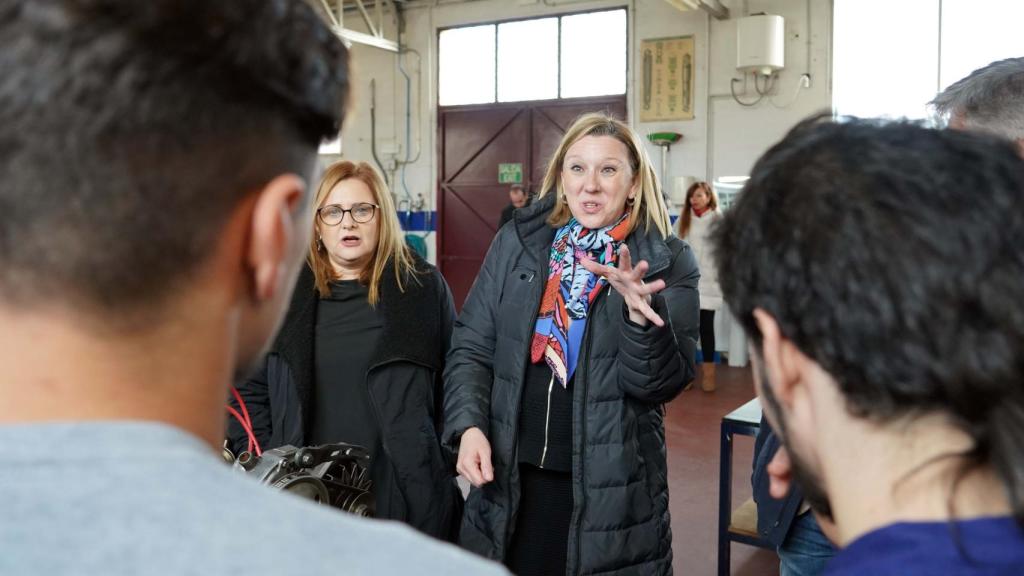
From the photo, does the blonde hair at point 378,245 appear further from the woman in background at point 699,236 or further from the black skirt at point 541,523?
the woman in background at point 699,236

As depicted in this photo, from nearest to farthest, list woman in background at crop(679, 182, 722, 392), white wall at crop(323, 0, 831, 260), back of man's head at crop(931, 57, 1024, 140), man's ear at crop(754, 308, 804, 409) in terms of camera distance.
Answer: man's ear at crop(754, 308, 804, 409) < back of man's head at crop(931, 57, 1024, 140) < woman in background at crop(679, 182, 722, 392) < white wall at crop(323, 0, 831, 260)

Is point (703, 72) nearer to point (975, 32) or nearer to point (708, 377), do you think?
→ point (975, 32)

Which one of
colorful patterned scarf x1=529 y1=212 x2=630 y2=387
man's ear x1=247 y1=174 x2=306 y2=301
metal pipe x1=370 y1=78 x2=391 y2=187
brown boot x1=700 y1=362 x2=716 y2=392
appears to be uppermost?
metal pipe x1=370 y1=78 x2=391 y2=187

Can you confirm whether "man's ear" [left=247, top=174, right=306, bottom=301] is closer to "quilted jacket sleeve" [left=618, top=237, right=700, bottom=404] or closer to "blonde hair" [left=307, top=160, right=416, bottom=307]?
"quilted jacket sleeve" [left=618, top=237, right=700, bottom=404]

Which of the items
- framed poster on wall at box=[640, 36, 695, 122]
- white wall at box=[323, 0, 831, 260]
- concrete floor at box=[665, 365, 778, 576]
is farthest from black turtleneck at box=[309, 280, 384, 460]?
framed poster on wall at box=[640, 36, 695, 122]

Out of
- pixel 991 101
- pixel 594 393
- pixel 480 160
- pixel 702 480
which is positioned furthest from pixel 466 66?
→ pixel 991 101

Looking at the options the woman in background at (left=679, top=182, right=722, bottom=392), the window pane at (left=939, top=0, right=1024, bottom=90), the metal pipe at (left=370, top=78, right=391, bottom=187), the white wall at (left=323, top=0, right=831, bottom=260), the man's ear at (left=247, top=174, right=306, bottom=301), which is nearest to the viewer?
the man's ear at (left=247, top=174, right=306, bottom=301)

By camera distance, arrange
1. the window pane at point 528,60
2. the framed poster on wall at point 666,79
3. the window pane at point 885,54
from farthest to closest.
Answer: the window pane at point 528,60
the framed poster on wall at point 666,79
the window pane at point 885,54

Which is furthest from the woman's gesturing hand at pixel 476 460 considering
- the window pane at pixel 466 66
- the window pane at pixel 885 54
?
the window pane at pixel 466 66

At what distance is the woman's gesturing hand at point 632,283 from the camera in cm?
178

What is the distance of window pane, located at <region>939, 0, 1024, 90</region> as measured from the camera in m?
6.22

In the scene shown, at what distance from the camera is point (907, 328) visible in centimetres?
69

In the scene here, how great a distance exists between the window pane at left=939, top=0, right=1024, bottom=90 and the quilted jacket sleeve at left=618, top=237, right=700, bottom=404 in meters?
5.26

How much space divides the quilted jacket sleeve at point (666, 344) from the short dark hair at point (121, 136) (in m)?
1.41
